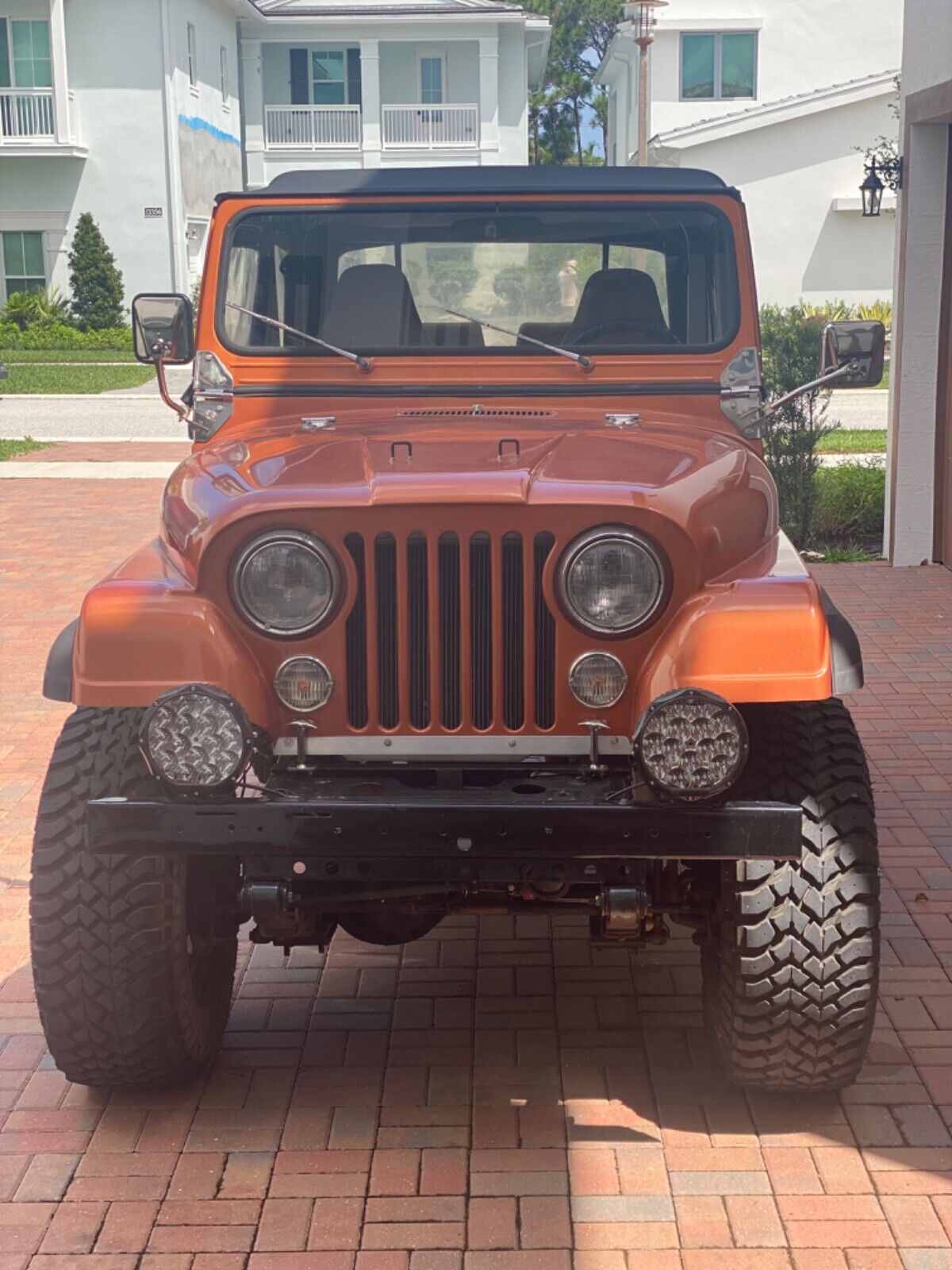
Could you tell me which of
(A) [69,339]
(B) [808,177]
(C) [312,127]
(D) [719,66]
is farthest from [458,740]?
(C) [312,127]

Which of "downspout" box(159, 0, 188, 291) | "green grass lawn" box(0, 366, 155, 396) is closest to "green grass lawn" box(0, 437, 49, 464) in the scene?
"green grass lawn" box(0, 366, 155, 396)

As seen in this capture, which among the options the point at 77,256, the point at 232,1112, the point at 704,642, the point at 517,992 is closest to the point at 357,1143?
the point at 232,1112

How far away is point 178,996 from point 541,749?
987 millimetres

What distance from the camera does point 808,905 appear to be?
3488mm

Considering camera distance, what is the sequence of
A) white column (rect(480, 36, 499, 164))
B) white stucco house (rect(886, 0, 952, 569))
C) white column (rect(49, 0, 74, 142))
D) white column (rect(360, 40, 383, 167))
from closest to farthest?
white stucco house (rect(886, 0, 952, 569))
white column (rect(49, 0, 74, 142))
white column (rect(480, 36, 499, 164))
white column (rect(360, 40, 383, 167))

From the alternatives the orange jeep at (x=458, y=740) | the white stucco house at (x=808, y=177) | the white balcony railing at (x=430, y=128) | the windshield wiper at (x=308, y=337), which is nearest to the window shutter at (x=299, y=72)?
the white balcony railing at (x=430, y=128)

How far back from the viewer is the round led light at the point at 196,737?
324cm

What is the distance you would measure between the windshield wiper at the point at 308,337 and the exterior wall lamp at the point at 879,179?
6460mm

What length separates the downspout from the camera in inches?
1224

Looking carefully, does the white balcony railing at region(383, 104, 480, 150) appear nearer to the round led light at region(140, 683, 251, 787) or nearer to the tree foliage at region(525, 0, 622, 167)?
the tree foliage at region(525, 0, 622, 167)

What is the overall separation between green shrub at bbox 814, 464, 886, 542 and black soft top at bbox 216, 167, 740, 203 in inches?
268

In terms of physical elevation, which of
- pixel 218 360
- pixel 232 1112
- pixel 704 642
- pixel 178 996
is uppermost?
pixel 218 360

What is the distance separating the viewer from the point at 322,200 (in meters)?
4.77

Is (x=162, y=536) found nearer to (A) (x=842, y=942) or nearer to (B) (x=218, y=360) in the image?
(B) (x=218, y=360)
